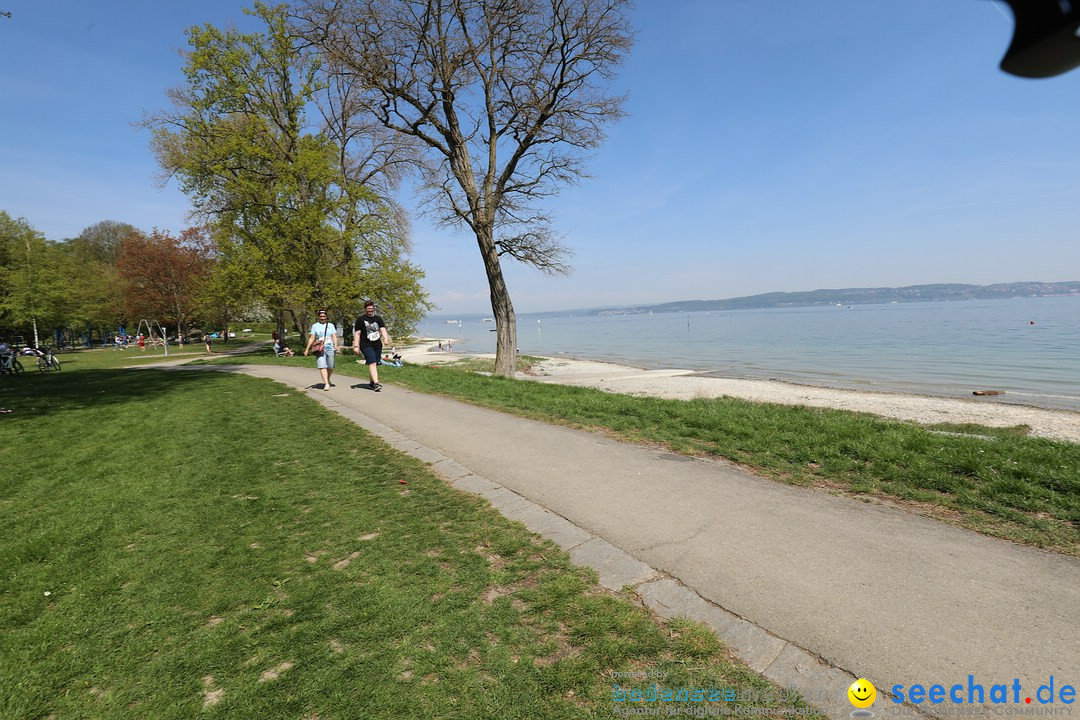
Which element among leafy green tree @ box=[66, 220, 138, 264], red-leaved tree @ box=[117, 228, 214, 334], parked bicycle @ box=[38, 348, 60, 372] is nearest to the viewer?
parked bicycle @ box=[38, 348, 60, 372]

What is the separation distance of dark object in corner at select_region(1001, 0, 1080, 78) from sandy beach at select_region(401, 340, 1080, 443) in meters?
12.2

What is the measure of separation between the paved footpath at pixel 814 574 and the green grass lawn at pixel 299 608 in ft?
0.97

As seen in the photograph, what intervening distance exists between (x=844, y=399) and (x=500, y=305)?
11881 millimetres

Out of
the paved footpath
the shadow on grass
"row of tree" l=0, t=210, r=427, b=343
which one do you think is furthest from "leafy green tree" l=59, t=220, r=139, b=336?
the paved footpath

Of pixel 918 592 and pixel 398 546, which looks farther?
pixel 398 546

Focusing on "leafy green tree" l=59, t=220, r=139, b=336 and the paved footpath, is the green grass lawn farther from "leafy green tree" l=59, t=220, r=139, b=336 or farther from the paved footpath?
"leafy green tree" l=59, t=220, r=139, b=336

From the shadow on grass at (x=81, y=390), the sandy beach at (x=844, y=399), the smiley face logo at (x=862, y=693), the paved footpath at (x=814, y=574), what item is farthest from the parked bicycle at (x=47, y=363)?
the smiley face logo at (x=862, y=693)

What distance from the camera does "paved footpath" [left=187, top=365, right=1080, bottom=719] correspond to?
2312mm

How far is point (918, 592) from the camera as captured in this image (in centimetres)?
289

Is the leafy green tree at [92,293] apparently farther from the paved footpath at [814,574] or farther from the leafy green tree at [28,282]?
the paved footpath at [814,574]

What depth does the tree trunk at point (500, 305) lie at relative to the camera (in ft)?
52.7

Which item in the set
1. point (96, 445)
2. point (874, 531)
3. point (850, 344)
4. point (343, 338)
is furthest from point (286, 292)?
point (850, 344)

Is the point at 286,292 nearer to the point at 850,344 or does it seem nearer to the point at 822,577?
the point at 822,577

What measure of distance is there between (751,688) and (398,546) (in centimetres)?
260
